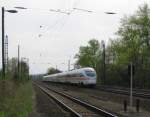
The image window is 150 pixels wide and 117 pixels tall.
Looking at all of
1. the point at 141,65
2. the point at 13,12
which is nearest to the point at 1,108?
the point at 13,12

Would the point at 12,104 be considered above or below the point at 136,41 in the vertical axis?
below

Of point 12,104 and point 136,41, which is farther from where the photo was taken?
point 136,41

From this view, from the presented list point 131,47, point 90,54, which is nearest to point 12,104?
point 131,47

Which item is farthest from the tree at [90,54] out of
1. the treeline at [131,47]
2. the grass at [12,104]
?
the grass at [12,104]

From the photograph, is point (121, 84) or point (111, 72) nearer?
point (121, 84)

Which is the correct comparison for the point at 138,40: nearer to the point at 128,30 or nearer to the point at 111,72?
the point at 128,30

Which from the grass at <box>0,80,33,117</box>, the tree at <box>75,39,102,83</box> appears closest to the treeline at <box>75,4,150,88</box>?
the tree at <box>75,39,102,83</box>

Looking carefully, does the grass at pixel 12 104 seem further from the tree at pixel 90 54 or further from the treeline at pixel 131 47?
the tree at pixel 90 54

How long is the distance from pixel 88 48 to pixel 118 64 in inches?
1731

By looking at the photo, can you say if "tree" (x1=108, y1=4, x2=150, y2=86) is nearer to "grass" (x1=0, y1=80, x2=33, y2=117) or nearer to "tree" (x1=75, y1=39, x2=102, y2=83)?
"tree" (x1=75, y1=39, x2=102, y2=83)

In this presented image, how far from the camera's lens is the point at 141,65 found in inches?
3098

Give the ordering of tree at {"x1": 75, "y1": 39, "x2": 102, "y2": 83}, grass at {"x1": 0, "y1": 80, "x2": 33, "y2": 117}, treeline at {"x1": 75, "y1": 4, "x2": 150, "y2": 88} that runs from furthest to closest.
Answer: tree at {"x1": 75, "y1": 39, "x2": 102, "y2": 83}, treeline at {"x1": 75, "y1": 4, "x2": 150, "y2": 88}, grass at {"x1": 0, "y1": 80, "x2": 33, "y2": 117}

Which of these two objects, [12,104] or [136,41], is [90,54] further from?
[12,104]

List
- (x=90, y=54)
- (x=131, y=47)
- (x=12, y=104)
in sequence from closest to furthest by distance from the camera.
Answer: (x=12, y=104)
(x=131, y=47)
(x=90, y=54)
